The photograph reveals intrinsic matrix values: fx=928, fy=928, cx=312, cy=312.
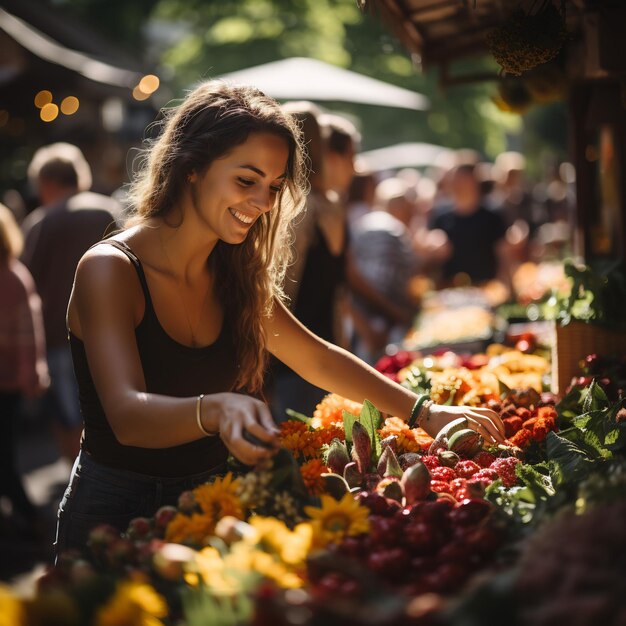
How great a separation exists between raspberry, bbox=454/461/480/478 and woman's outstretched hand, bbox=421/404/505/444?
268 millimetres

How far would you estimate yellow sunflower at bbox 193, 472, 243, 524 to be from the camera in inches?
75.9

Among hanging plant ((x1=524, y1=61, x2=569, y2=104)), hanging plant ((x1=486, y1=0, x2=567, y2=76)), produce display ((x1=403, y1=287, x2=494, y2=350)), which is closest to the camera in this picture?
hanging plant ((x1=486, y1=0, x2=567, y2=76))

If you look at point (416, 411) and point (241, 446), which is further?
point (416, 411)

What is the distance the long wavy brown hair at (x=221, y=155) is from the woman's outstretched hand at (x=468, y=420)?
516mm

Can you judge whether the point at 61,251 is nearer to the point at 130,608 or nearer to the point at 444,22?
the point at 444,22

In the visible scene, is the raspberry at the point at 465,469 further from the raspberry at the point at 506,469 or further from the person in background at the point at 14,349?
the person in background at the point at 14,349

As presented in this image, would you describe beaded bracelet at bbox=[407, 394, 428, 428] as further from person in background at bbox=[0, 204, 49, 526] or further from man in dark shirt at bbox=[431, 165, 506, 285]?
man in dark shirt at bbox=[431, 165, 506, 285]

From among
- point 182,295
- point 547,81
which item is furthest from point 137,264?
point 547,81

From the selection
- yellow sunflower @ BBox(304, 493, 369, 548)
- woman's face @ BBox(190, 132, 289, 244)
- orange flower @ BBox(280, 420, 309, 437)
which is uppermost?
woman's face @ BBox(190, 132, 289, 244)

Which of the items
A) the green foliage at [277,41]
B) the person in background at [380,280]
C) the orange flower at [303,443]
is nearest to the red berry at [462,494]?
the orange flower at [303,443]

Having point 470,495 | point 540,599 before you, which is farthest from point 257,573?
point 470,495

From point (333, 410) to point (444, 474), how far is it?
659 mm

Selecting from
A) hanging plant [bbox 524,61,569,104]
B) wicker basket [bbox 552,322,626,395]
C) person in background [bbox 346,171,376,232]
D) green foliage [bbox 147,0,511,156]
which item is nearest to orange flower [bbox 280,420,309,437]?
wicker basket [bbox 552,322,626,395]

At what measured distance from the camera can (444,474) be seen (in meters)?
2.34
